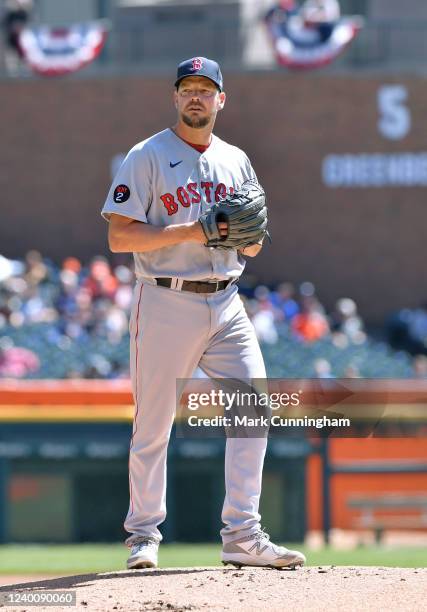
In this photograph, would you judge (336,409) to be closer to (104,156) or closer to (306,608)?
(306,608)

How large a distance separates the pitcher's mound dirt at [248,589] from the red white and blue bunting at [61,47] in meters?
13.9

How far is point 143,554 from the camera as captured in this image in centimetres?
454

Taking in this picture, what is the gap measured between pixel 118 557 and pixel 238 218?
13.1 ft

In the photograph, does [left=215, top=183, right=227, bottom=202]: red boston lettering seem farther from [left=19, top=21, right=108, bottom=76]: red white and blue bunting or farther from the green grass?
[left=19, top=21, right=108, bottom=76]: red white and blue bunting

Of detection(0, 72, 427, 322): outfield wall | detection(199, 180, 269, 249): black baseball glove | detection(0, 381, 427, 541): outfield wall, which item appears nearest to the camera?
detection(199, 180, 269, 249): black baseball glove

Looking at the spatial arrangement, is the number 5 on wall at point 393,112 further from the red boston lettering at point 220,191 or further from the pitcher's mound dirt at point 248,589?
the pitcher's mound dirt at point 248,589

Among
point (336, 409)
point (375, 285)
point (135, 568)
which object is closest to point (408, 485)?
point (336, 409)

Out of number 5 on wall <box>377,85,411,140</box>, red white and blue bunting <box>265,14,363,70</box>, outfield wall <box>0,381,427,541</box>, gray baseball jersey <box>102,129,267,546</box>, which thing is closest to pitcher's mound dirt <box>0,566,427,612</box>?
gray baseball jersey <box>102,129,267,546</box>

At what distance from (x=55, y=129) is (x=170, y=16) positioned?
2348mm

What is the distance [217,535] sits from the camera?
9250 mm

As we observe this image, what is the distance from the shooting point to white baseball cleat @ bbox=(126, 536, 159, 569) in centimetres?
454

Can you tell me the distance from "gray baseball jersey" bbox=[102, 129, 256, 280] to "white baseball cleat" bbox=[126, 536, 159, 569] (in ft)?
3.08

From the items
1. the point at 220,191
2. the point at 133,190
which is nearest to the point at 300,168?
the point at 220,191

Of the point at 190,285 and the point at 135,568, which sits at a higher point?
the point at 190,285
